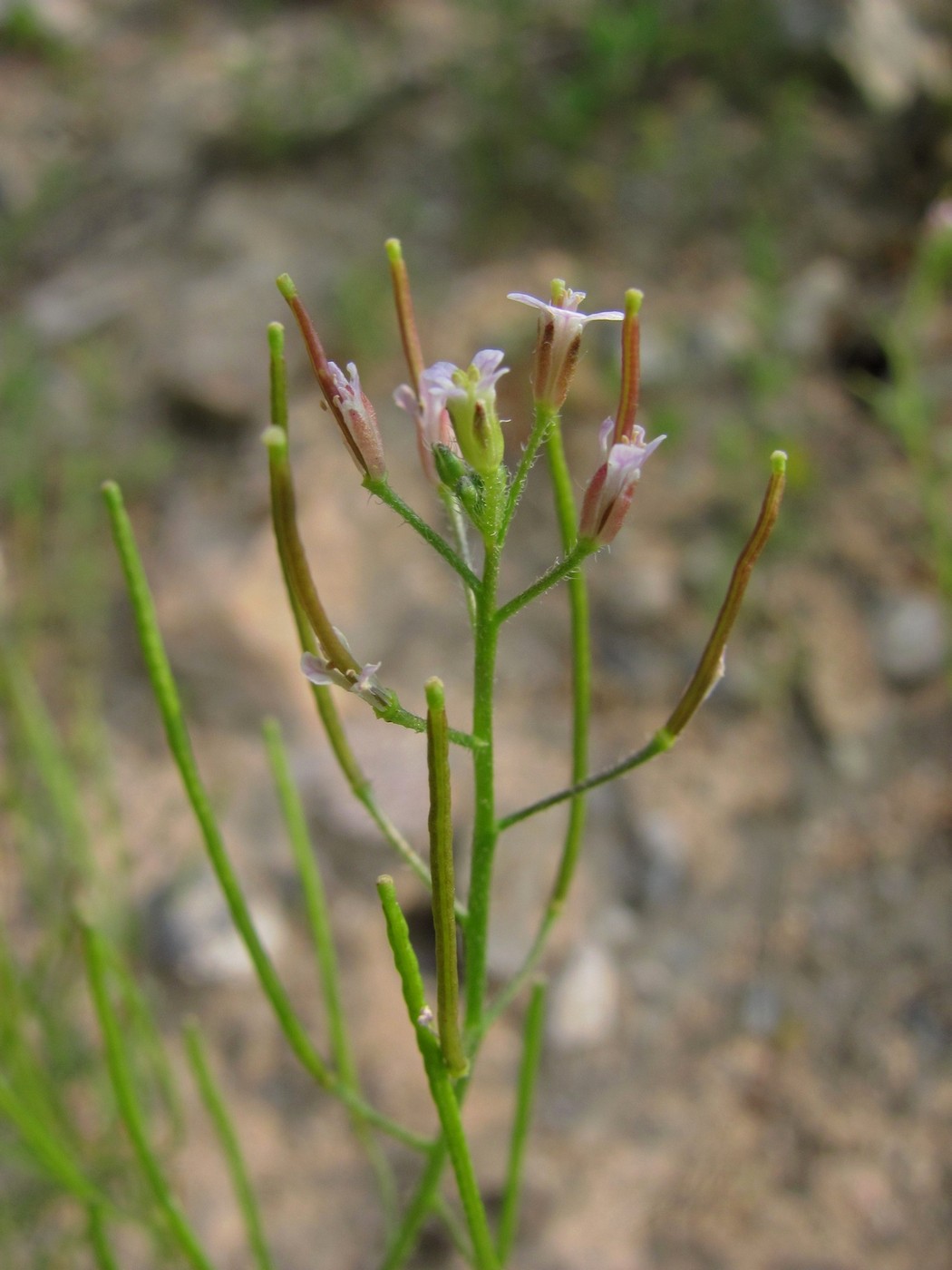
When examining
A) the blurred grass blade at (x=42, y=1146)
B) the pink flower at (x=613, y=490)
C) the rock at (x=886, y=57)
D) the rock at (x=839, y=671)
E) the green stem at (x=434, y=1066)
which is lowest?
the blurred grass blade at (x=42, y=1146)

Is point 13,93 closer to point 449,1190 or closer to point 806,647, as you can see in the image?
point 806,647

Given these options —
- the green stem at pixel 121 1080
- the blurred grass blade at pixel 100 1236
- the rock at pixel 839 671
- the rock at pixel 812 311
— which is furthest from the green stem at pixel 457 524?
the rock at pixel 812 311

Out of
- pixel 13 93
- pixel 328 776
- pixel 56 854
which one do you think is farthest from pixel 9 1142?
pixel 13 93

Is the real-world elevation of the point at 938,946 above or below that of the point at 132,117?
below

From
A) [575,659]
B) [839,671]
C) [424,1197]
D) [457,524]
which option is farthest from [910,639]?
[457,524]

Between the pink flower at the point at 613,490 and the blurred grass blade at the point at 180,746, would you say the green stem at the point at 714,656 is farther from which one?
the blurred grass blade at the point at 180,746

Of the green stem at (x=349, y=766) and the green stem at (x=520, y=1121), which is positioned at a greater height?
the green stem at (x=349, y=766)
